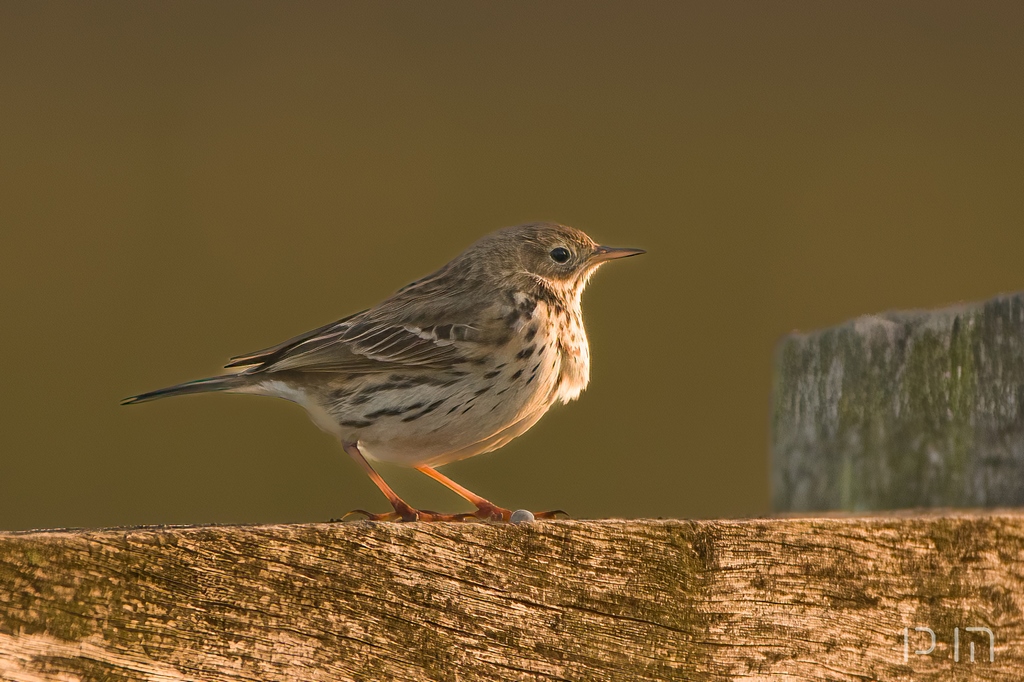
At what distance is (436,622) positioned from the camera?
2256 mm

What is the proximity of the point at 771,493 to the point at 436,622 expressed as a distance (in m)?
2.43

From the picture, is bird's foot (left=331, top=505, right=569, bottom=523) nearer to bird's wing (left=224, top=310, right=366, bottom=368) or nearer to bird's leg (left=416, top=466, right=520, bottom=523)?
bird's leg (left=416, top=466, right=520, bottom=523)

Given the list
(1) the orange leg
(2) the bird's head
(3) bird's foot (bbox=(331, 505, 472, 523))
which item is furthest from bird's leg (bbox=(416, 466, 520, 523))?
(2) the bird's head

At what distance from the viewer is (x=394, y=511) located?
4.09 metres

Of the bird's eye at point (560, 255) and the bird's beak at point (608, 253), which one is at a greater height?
the bird's beak at point (608, 253)

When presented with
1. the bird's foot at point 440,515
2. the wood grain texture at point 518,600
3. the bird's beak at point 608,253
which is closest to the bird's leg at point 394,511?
the bird's foot at point 440,515

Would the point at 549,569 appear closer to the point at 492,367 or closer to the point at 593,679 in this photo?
the point at 593,679

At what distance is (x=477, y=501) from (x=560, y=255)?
1358 millimetres

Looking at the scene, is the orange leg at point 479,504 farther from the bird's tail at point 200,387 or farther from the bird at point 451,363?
the bird's tail at point 200,387

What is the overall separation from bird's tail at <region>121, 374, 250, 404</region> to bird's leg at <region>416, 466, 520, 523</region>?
0.82 meters

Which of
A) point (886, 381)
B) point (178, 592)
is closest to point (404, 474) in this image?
point (886, 381)

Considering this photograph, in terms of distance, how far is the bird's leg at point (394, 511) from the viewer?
12.3ft

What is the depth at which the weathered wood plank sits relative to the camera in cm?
352

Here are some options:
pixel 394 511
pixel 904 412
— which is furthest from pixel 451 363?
pixel 904 412
